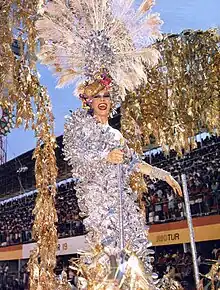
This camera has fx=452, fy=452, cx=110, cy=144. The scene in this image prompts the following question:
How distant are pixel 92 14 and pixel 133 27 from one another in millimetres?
343

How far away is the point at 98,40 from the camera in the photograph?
3.01 m

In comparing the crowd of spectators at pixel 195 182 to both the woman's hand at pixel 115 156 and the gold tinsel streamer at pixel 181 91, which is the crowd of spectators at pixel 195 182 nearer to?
the gold tinsel streamer at pixel 181 91

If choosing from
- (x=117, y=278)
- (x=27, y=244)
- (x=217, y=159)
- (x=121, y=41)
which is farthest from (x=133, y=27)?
(x=27, y=244)

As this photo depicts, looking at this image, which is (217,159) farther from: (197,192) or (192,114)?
(192,114)

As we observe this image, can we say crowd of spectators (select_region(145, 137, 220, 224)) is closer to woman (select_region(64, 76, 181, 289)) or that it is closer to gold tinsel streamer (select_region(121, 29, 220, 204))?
gold tinsel streamer (select_region(121, 29, 220, 204))

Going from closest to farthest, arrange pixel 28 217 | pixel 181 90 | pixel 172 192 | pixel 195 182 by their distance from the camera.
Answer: pixel 181 90 < pixel 195 182 < pixel 172 192 < pixel 28 217

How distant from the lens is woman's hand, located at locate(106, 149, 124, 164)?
269cm

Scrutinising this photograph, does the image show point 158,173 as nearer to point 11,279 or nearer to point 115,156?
point 115,156

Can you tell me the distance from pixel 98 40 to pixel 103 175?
Result: 2.96 feet

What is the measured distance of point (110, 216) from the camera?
2734 millimetres

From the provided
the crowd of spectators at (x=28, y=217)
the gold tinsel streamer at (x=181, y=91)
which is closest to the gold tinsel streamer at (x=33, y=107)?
the gold tinsel streamer at (x=181, y=91)

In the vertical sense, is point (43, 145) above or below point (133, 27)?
below

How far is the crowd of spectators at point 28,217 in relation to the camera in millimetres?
13337

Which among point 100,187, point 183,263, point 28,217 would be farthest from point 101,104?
point 28,217
